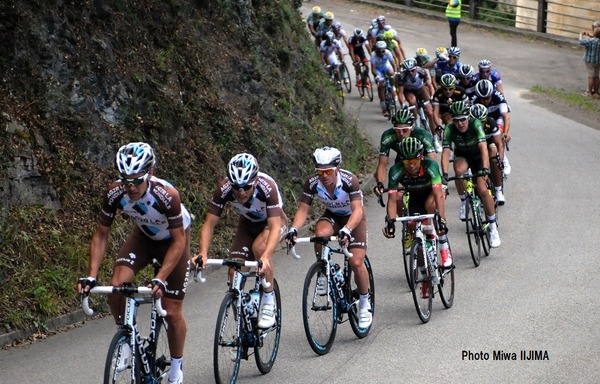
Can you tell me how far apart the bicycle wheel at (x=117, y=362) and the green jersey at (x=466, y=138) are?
7906 millimetres

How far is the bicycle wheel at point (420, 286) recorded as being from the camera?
459 inches

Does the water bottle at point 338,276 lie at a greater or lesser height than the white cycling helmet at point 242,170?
lesser

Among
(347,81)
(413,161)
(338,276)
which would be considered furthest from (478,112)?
(347,81)

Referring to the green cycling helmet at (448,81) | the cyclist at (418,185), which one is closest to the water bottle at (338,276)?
the cyclist at (418,185)

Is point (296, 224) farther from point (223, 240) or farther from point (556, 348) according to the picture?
point (223, 240)

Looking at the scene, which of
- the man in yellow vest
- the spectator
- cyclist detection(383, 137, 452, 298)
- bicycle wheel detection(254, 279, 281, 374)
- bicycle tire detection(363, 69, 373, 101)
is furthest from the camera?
the man in yellow vest

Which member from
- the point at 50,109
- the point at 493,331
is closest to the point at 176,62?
the point at 50,109

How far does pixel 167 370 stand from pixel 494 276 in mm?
6212

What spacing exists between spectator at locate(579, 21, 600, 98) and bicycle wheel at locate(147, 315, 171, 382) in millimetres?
21595

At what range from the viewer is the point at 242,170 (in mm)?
9516

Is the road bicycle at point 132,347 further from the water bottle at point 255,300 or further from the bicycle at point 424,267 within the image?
the bicycle at point 424,267

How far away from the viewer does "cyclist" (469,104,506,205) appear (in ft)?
52.9

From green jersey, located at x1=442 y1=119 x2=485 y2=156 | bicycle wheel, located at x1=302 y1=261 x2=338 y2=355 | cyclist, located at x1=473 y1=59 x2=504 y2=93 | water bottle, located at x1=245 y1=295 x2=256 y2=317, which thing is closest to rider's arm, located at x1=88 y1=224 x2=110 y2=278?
water bottle, located at x1=245 y1=295 x2=256 y2=317

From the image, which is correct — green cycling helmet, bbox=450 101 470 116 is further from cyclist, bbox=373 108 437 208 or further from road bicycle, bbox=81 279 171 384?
road bicycle, bbox=81 279 171 384
